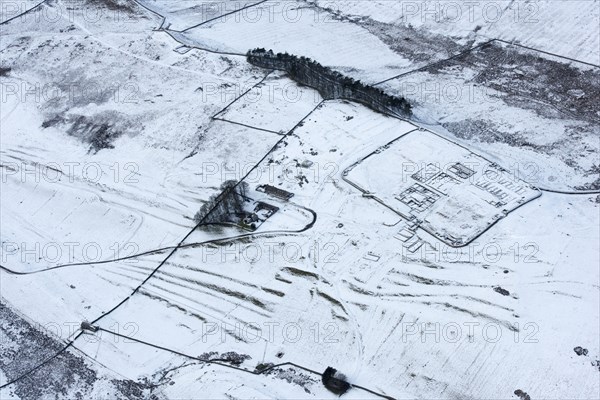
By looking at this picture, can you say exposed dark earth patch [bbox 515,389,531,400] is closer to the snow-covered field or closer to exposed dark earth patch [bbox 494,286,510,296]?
the snow-covered field

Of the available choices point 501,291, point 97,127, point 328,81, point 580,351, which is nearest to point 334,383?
point 501,291

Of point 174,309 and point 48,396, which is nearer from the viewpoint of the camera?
point 48,396

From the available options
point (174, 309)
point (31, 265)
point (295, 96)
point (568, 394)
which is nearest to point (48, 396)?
point (174, 309)

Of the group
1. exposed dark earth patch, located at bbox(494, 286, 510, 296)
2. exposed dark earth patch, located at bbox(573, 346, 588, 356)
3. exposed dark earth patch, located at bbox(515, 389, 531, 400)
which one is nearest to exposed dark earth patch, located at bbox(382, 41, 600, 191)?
exposed dark earth patch, located at bbox(494, 286, 510, 296)

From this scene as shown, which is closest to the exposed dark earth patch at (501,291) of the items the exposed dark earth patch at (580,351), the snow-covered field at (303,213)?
the snow-covered field at (303,213)

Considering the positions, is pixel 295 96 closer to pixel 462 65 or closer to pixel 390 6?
pixel 462 65

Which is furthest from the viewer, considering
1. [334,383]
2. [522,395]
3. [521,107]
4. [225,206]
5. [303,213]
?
[521,107]

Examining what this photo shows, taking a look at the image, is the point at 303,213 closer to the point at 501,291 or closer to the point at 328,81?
the point at 501,291
